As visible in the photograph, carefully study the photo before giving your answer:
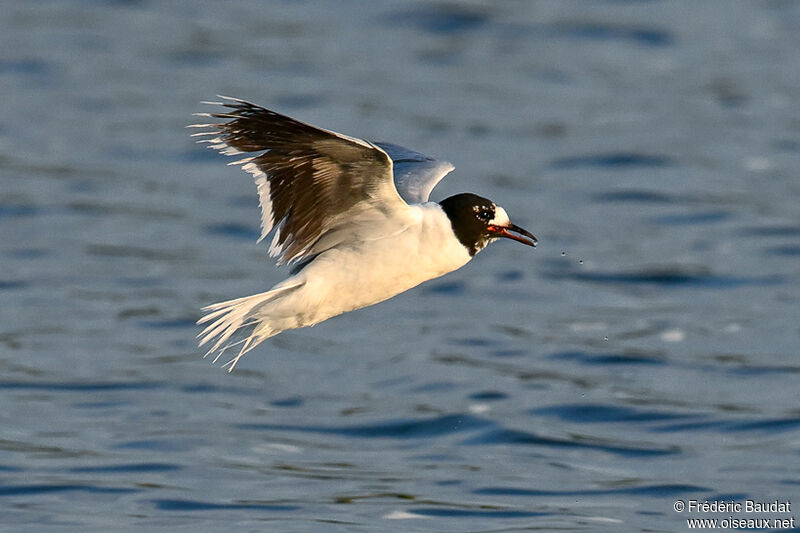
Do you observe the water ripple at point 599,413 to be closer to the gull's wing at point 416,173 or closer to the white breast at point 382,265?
the gull's wing at point 416,173

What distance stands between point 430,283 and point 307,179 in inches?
347

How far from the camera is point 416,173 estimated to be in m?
8.48

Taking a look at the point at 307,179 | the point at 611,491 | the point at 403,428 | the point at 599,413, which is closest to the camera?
the point at 307,179

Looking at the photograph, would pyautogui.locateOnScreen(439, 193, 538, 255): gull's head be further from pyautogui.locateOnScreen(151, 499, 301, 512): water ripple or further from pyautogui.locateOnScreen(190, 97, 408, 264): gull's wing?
pyautogui.locateOnScreen(151, 499, 301, 512): water ripple

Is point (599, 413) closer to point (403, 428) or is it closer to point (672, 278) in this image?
point (403, 428)

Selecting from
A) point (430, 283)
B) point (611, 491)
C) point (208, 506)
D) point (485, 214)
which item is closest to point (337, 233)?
point (485, 214)

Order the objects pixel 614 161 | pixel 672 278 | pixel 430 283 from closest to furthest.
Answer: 1. pixel 430 283
2. pixel 672 278
3. pixel 614 161

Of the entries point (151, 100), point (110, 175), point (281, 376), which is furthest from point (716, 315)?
point (151, 100)

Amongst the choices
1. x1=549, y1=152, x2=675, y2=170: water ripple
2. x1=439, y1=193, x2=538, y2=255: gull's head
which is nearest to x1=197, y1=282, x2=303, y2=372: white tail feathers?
x1=439, y1=193, x2=538, y2=255: gull's head

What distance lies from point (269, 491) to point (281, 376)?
2856 mm

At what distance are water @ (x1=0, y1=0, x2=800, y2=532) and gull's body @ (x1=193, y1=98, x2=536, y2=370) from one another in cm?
268

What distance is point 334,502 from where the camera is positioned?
1037 cm

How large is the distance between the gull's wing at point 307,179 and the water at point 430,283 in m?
2.83

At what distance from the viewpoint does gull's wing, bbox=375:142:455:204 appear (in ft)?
27.0
